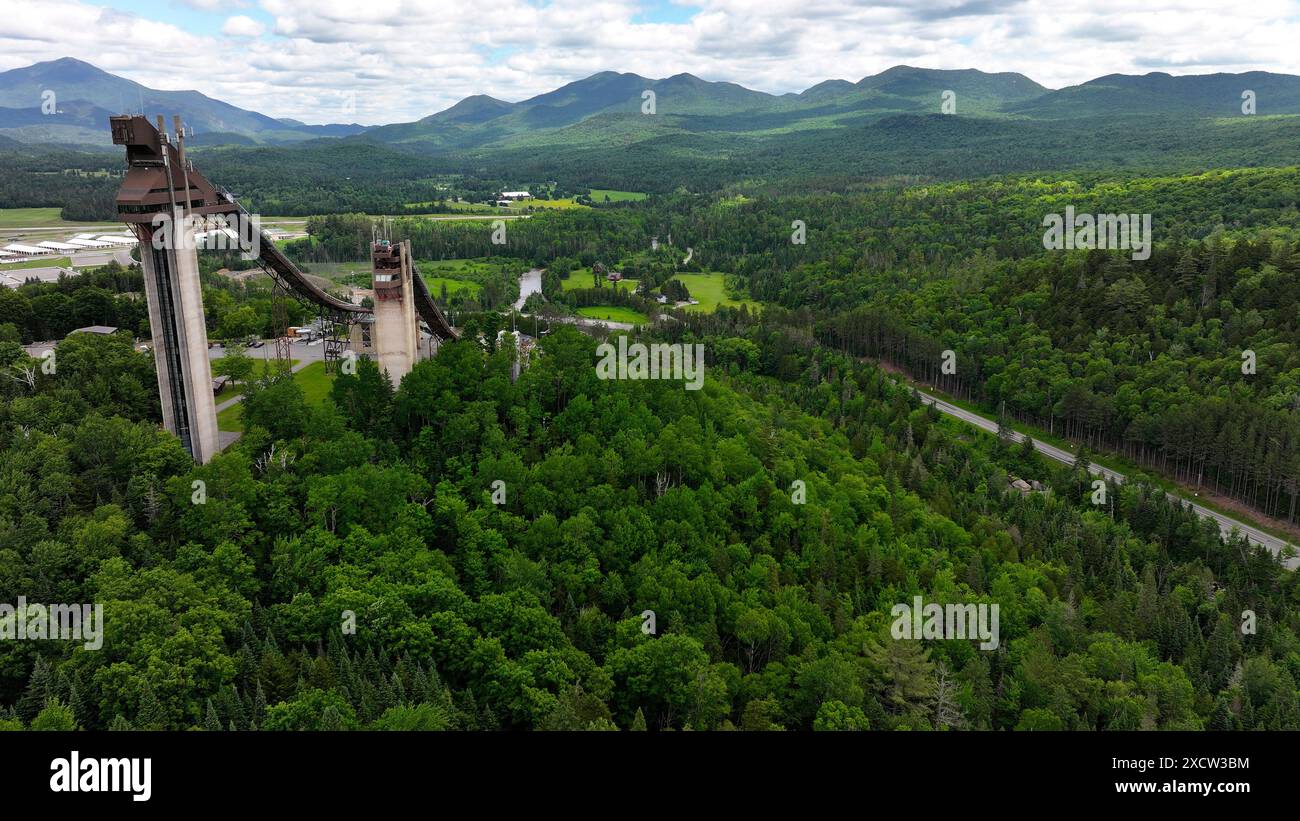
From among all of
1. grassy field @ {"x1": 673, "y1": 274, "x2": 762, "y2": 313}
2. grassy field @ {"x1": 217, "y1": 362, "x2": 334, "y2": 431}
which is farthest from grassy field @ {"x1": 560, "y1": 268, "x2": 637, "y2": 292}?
grassy field @ {"x1": 217, "y1": 362, "x2": 334, "y2": 431}

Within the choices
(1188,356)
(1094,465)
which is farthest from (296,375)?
(1188,356)

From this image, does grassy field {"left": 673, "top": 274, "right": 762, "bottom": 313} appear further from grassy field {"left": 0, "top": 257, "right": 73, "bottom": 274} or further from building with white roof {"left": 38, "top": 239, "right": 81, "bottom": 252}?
building with white roof {"left": 38, "top": 239, "right": 81, "bottom": 252}

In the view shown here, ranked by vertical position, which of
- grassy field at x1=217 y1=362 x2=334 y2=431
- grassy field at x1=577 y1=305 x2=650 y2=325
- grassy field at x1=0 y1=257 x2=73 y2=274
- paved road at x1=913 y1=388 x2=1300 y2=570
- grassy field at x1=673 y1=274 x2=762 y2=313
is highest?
grassy field at x1=0 y1=257 x2=73 y2=274

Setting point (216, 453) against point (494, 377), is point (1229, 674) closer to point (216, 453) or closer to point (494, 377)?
point (494, 377)

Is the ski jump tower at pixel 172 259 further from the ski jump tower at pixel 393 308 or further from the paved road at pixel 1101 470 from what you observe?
the paved road at pixel 1101 470

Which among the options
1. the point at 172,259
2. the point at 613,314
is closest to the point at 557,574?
the point at 172,259

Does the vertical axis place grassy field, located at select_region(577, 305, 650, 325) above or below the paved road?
above

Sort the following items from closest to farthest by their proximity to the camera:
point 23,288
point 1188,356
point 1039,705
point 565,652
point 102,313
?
point 565,652
point 1039,705
point 102,313
point 23,288
point 1188,356
